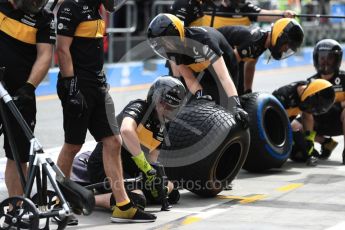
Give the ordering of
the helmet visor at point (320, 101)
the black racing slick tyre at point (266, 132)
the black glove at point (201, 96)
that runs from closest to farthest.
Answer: the black glove at point (201, 96) → the black racing slick tyre at point (266, 132) → the helmet visor at point (320, 101)

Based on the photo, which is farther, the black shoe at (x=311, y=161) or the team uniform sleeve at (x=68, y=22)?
the black shoe at (x=311, y=161)

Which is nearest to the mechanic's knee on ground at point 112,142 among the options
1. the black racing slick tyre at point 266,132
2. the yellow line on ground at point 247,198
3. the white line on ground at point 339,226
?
the yellow line on ground at point 247,198

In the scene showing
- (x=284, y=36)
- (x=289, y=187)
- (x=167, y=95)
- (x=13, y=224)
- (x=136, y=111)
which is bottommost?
(x=289, y=187)

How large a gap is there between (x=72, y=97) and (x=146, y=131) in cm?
86

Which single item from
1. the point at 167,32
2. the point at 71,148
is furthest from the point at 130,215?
the point at 167,32

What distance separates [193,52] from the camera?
27.8ft

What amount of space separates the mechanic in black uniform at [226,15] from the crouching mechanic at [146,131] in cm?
246

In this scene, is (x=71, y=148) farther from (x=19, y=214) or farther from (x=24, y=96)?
(x=19, y=214)

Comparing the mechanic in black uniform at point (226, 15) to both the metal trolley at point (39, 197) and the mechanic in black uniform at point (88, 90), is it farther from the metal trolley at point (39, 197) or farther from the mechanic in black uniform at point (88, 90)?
the metal trolley at point (39, 197)

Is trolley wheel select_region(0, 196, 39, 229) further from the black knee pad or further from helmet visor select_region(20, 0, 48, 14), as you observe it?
the black knee pad

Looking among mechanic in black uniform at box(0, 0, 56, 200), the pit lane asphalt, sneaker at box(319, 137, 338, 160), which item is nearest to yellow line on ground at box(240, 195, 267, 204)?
the pit lane asphalt

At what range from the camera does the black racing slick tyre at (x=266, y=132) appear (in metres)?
9.05

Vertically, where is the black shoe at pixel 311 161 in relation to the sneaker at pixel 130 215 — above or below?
below

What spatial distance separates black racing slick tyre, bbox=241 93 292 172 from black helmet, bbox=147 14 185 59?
119cm
